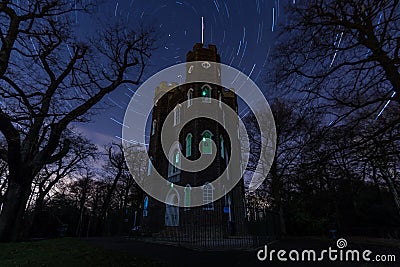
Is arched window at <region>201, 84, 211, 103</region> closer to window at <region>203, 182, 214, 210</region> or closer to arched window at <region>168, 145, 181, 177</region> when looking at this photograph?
arched window at <region>168, 145, 181, 177</region>

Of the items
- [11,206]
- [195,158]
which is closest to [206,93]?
[195,158]

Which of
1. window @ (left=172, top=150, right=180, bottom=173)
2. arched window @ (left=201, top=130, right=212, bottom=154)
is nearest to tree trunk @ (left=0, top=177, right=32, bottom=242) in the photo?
window @ (left=172, top=150, right=180, bottom=173)

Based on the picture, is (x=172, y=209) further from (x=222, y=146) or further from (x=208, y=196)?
(x=222, y=146)

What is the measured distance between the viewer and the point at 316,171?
5414mm

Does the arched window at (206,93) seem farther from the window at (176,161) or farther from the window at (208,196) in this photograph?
the window at (208,196)

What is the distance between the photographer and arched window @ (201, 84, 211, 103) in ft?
76.2

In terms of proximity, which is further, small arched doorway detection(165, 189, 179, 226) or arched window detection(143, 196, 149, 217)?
arched window detection(143, 196, 149, 217)

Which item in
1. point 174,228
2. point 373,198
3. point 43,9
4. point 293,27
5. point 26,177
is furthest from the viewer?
point 373,198

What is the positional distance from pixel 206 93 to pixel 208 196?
10.7 m

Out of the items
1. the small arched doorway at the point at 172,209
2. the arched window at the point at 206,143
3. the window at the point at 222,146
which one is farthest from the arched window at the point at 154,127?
the window at the point at 222,146

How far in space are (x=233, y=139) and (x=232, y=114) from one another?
3.55 metres

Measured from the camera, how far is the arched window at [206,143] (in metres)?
20.7

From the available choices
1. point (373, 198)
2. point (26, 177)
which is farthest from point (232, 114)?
point (26, 177)

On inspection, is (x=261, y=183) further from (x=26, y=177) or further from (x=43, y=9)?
(x=43, y=9)
